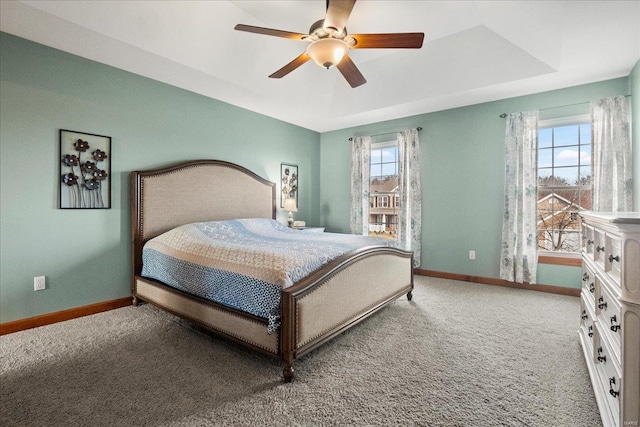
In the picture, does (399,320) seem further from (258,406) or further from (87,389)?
(87,389)

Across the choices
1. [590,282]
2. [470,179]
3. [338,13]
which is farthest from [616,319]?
[470,179]

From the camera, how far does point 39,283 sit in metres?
2.73

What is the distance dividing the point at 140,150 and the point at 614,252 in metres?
4.14

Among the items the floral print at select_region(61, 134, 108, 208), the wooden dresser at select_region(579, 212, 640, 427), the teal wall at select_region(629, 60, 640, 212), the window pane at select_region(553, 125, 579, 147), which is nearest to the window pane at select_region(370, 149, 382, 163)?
the window pane at select_region(553, 125, 579, 147)

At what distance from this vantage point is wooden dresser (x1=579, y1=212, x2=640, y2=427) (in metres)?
1.17

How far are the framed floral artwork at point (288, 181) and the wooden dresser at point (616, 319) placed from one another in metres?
4.19

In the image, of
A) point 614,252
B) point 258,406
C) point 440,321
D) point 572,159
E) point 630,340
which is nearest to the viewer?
point 630,340

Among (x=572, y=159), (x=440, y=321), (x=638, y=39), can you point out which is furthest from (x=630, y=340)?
(x=572, y=159)

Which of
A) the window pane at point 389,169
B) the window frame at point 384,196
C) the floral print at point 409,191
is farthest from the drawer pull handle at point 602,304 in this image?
the window pane at point 389,169

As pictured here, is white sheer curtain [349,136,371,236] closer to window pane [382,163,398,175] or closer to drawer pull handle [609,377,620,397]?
window pane [382,163,398,175]

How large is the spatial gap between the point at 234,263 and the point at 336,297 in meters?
0.83

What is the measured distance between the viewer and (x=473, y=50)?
3.34m

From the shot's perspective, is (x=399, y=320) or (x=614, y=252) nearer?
(x=614, y=252)

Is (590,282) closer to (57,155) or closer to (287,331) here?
(287,331)
